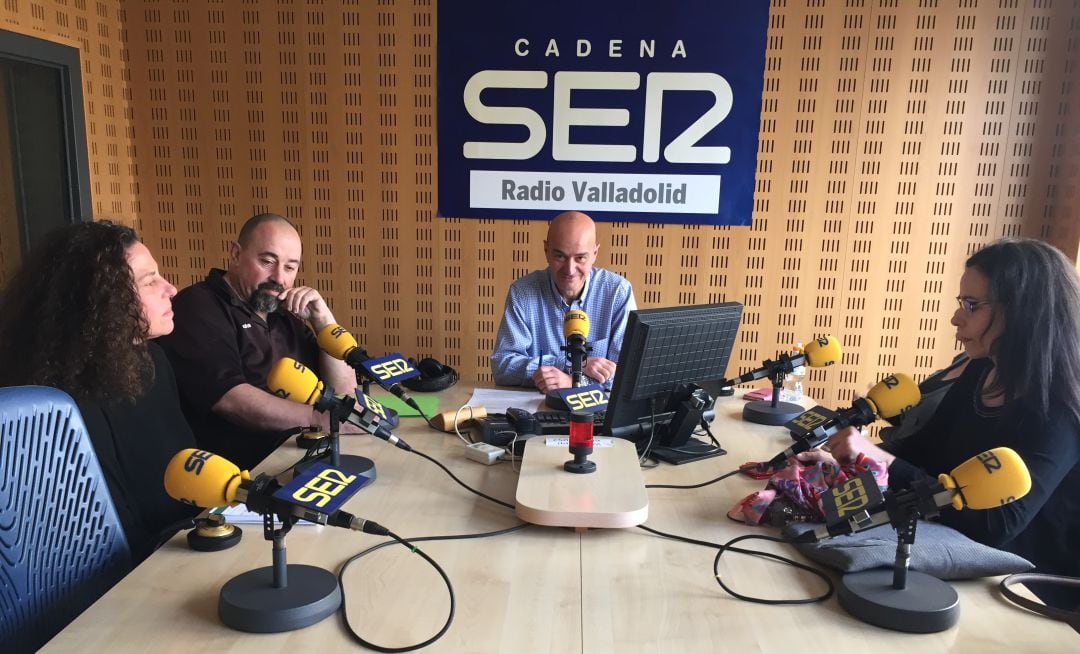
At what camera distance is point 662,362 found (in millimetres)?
1910

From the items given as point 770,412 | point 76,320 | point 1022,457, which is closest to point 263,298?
point 76,320

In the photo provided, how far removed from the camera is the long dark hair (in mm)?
1647

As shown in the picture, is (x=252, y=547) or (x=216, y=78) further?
(x=216, y=78)

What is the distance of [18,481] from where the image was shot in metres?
1.29

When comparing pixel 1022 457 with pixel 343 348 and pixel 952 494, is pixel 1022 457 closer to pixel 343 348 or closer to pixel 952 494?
pixel 952 494

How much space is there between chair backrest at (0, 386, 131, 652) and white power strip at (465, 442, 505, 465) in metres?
0.84

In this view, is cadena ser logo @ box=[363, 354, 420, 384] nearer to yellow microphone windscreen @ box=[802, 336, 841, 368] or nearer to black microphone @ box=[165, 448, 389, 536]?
black microphone @ box=[165, 448, 389, 536]

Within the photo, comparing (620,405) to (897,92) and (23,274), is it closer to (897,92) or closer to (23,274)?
(23,274)

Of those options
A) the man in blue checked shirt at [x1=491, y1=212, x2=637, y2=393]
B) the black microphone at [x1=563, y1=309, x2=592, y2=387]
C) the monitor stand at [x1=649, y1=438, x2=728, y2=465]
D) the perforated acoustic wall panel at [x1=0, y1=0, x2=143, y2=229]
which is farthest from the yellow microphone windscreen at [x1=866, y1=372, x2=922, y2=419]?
the perforated acoustic wall panel at [x1=0, y1=0, x2=143, y2=229]

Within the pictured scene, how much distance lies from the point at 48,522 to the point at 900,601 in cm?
157

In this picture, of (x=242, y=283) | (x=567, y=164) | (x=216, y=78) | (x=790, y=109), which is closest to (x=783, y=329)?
(x=790, y=109)

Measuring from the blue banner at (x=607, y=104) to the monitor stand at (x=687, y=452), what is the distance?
181cm

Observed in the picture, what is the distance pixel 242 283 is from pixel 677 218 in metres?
2.13

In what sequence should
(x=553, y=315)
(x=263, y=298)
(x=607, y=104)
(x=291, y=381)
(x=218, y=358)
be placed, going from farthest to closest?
(x=607, y=104) → (x=553, y=315) → (x=263, y=298) → (x=218, y=358) → (x=291, y=381)
